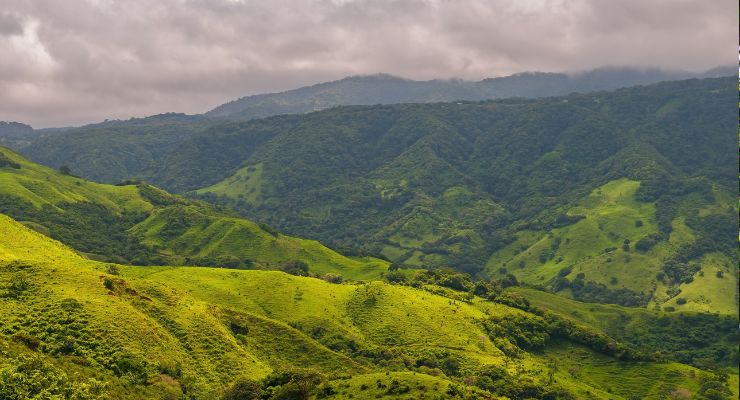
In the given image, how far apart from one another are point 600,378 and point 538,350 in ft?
56.4

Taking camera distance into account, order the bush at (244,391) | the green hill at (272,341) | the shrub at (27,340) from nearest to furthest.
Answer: the shrub at (27,340)
the bush at (244,391)
the green hill at (272,341)

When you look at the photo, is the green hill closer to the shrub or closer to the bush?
the shrub

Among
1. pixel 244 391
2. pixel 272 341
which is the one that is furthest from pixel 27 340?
pixel 272 341

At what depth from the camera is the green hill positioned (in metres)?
99.2

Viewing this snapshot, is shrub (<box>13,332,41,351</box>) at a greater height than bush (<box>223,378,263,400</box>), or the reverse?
shrub (<box>13,332,41,351</box>)

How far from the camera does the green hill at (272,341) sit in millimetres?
99188

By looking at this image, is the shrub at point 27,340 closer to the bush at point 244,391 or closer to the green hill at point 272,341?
the green hill at point 272,341

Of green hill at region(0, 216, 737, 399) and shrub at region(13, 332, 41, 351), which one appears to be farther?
green hill at region(0, 216, 737, 399)

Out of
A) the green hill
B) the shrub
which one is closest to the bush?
the green hill

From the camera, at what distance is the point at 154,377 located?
340 feet

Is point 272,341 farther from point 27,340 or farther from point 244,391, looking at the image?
point 27,340

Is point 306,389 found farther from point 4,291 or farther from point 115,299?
point 4,291

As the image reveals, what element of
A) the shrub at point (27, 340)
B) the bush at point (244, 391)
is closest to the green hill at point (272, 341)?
the shrub at point (27, 340)

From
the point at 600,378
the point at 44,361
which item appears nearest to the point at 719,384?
the point at 600,378
